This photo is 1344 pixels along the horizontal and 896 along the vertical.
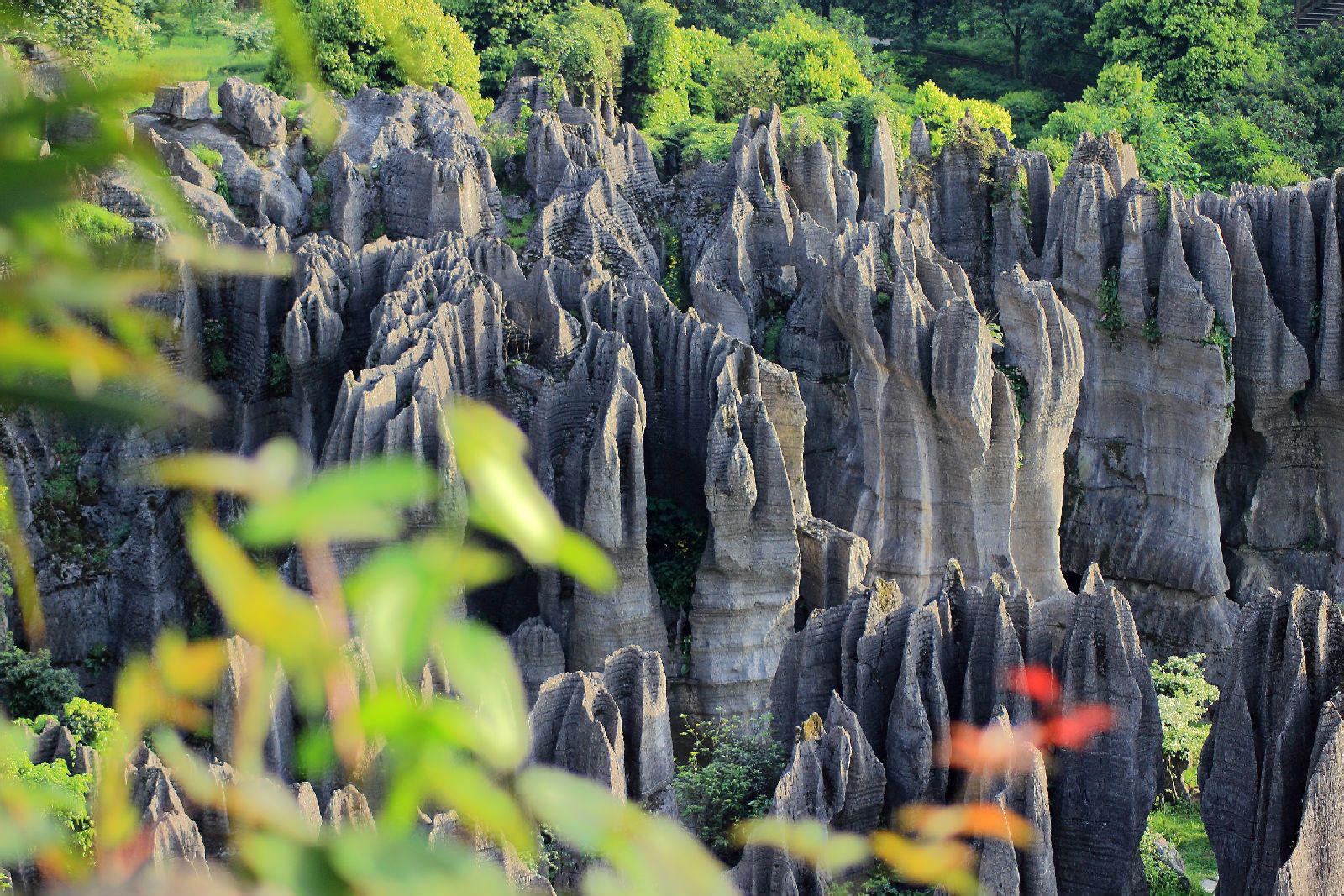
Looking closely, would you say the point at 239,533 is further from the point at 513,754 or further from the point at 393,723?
the point at 513,754

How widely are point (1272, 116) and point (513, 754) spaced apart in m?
55.6

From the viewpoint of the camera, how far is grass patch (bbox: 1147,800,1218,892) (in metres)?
20.6

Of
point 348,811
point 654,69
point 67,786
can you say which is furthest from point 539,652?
point 654,69

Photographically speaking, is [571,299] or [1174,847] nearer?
[1174,847]

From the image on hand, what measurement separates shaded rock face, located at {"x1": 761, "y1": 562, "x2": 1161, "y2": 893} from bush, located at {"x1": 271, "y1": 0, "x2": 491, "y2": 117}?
1089 inches

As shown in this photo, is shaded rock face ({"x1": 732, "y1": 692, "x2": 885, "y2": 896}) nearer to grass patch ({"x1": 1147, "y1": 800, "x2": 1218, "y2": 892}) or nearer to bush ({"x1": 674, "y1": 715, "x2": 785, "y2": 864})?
bush ({"x1": 674, "y1": 715, "x2": 785, "y2": 864})

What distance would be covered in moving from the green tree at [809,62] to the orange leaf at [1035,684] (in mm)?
35560

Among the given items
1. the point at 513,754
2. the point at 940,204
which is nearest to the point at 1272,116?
the point at 940,204

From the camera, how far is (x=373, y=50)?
4678cm

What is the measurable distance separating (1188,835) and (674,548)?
8.83m

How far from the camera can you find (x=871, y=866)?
17.3m

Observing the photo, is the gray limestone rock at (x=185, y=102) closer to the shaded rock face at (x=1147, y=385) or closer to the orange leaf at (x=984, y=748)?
the shaded rock face at (x=1147, y=385)

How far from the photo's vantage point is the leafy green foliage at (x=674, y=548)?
25375 mm

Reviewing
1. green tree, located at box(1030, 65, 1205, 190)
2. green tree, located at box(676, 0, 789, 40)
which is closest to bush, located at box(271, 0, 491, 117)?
green tree, located at box(676, 0, 789, 40)
